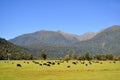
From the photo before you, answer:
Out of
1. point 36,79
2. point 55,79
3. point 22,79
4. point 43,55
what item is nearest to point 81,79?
point 55,79

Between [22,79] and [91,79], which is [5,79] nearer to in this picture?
[22,79]

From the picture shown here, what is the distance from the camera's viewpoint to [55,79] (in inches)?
1753

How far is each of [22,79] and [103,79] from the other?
16.2 meters

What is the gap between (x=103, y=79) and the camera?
44.8 metres

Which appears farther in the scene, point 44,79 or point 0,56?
point 0,56

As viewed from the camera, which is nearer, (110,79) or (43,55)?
(110,79)

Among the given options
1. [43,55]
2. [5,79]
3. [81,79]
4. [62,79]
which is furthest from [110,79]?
[43,55]

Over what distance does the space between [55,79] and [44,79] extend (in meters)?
2.24

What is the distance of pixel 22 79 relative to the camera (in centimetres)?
4434

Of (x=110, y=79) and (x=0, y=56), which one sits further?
(x=0, y=56)

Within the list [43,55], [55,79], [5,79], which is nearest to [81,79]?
[55,79]

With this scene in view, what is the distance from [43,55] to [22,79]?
155 meters

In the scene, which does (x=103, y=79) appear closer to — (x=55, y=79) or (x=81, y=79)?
(x=81, y=79)

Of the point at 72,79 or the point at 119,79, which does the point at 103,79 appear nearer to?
the point at 119,79
